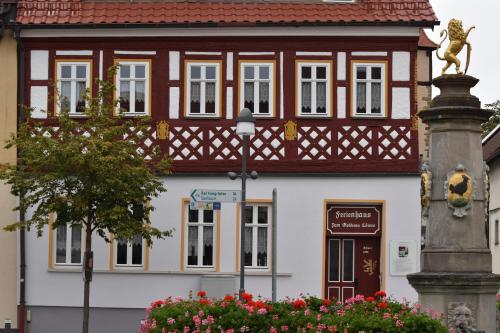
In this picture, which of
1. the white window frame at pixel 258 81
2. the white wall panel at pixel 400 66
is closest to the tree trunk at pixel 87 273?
the white window frame at pixel 258 81

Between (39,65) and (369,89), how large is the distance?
26.0 ft

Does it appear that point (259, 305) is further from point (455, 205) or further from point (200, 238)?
point (200, 238)

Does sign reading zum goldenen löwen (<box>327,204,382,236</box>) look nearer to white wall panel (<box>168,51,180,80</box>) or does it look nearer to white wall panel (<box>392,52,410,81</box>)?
white wall panel (<box>392,52,410,81</box>)

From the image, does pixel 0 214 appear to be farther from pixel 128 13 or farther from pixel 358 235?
pixel 358 235

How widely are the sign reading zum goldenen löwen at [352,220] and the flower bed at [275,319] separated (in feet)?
40.7

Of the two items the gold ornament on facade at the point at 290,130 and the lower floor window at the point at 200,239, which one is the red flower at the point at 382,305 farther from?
the gold ornament on facade at the point at 290,130

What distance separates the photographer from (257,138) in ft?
99.9

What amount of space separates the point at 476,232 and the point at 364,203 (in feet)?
29.2

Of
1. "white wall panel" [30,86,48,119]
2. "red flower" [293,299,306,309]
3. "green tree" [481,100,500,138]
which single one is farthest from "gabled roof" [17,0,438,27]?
"green tree" [481,100,500,138]

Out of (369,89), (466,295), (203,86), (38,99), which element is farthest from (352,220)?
(466,295)

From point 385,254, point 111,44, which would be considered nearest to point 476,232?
point 385,254

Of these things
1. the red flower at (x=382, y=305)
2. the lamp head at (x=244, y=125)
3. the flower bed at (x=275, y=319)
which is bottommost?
the flower bed at (x=275, y=319)

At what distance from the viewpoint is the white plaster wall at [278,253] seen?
29938 millimetres

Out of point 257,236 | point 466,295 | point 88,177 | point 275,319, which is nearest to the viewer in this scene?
point 275,319
